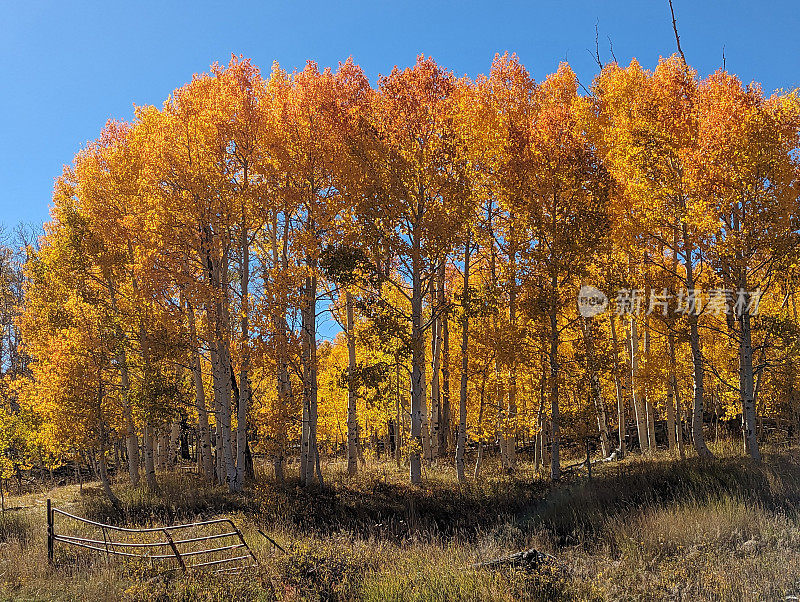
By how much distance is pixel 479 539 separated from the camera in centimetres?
1061

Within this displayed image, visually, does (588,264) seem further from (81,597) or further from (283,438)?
(81,597)

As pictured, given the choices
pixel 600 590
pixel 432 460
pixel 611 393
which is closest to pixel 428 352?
pixel 432 460

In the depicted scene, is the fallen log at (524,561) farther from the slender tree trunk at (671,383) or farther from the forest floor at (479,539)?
the slender tree trunk at (671,383)

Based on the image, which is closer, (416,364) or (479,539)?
(479,539)

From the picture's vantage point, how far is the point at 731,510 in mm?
9727

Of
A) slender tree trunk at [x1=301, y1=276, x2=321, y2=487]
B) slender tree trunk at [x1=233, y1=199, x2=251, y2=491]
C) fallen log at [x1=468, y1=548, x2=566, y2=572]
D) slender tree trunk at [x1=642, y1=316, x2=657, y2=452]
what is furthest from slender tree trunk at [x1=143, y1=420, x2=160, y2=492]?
slender tree trunk at [x1=642, y1=316, x2=657, y2=452]

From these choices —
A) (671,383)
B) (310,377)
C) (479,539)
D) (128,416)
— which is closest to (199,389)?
(128,416)

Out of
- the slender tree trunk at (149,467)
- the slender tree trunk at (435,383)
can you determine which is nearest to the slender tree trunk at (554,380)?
the slender tree trunk at (435,383)

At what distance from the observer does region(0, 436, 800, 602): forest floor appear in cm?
755

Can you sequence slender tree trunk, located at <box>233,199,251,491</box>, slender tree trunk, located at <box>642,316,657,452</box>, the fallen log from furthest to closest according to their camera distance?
slender tree trunk, located at <box>642,316,657,452</box> < slender tree trunk, located at <box>233,199,251,491</box> < the fallen log

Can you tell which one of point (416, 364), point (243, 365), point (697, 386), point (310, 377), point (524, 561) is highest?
point (243, 365)

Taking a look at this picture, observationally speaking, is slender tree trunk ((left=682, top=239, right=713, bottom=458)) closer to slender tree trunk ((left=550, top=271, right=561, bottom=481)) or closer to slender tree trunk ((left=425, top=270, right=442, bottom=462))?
slender tree trunk ((left=550, top=271, right=561, bottom=481))

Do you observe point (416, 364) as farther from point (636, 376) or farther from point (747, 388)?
point (747, 388)

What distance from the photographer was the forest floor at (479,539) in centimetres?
755
